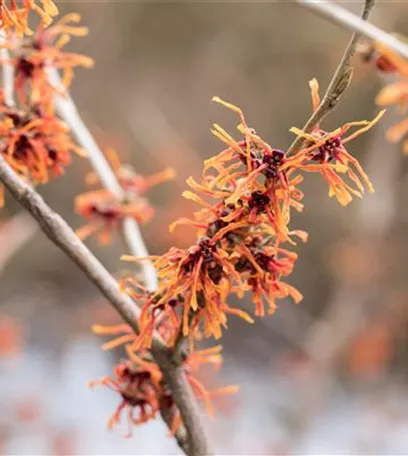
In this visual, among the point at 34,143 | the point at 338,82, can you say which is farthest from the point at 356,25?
the point at 34,143

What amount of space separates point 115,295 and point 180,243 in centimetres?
188

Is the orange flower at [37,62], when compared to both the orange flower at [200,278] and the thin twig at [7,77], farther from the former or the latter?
the orange flower at [200,278]

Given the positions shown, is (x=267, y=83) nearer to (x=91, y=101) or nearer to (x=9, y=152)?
(x=91, y=101)

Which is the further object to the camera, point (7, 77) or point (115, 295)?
point (7, 77)

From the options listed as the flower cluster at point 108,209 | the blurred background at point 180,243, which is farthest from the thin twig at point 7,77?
the blurred background at point 180,243

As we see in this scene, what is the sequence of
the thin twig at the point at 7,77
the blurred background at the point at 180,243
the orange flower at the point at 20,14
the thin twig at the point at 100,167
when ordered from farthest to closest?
the blurred background at the point at 180,243, the thin twig at the point at 100,167, the thin twig at the point at 7,77, the orange flower at the point at 20,14

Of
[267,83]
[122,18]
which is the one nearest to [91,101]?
[122,18]

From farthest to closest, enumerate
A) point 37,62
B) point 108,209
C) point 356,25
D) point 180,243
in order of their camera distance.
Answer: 1. point 180,243
2. point 108,209
3. point 37,62
4. point 356,25

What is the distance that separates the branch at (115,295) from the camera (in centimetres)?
49

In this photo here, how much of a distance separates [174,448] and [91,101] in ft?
5.37

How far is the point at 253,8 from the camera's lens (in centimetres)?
294

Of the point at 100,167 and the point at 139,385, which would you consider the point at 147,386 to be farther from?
the point at 100,167

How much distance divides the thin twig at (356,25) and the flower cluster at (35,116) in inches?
8.7

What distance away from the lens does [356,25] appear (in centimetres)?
36
